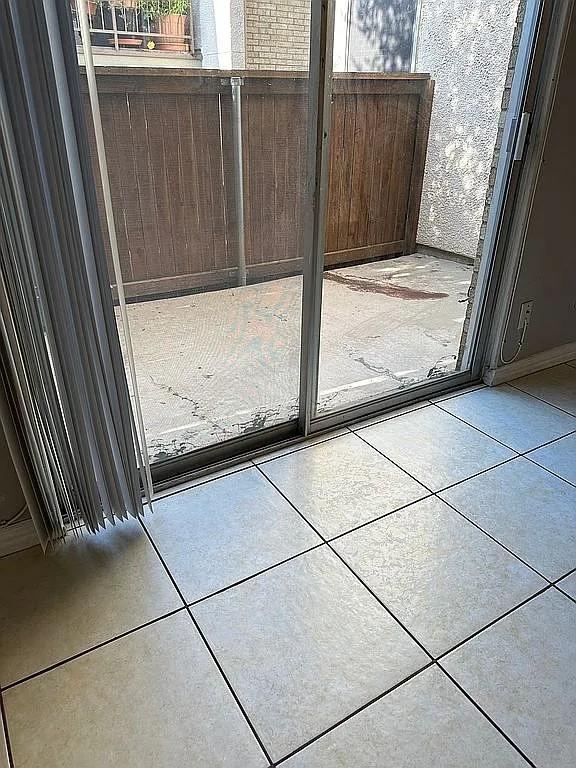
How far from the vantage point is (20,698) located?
121cm

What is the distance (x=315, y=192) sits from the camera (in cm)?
171

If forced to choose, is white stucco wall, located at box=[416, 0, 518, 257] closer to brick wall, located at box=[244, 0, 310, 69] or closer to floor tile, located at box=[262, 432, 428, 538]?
brick wall, located at box=[244, 0, 310, 69]

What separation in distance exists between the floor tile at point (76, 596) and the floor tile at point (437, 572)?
563mm

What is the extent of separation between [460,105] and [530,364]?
4.29 feet

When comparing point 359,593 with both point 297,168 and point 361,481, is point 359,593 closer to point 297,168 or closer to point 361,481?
point 361,481

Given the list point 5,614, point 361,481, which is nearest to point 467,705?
point 361,481

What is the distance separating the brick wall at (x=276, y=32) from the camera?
1458 mm

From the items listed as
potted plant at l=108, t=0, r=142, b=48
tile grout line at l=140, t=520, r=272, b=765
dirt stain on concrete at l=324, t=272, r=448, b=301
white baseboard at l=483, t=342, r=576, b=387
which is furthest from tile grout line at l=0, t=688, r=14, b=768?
dirt stain on concrete at l=324, t=272, r=448, b=301

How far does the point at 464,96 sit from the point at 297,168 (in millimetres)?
1486

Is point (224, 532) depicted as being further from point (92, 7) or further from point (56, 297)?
point (92, 7)

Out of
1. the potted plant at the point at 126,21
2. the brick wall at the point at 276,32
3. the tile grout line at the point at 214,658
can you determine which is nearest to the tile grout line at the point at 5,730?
the tile grout line at the point at 214,658

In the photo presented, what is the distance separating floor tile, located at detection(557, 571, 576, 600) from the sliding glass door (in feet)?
3.19

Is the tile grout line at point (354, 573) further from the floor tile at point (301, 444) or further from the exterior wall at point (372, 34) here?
the exterior wall at point (372, 34)

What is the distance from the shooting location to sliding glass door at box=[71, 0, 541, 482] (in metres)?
1.38
